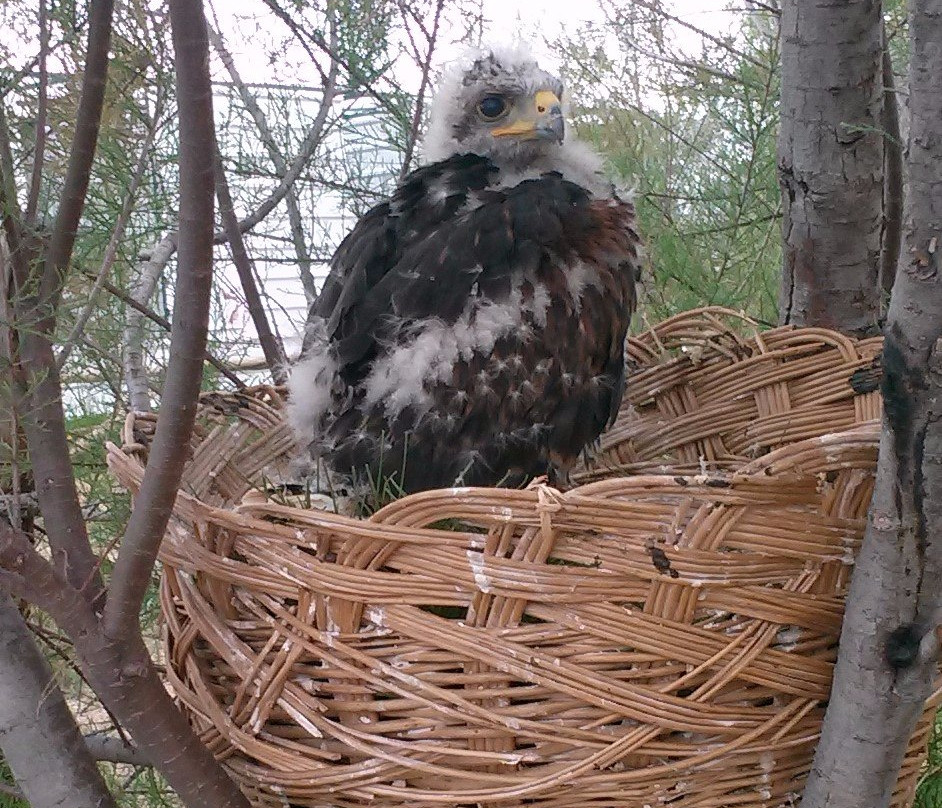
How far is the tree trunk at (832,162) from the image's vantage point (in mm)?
891

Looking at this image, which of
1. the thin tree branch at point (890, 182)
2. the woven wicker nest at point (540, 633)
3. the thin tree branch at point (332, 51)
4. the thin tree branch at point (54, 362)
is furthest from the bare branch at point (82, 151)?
the thin tree branch at point (890, 182)

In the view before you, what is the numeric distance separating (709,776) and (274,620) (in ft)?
0.98

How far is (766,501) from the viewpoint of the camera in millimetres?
580

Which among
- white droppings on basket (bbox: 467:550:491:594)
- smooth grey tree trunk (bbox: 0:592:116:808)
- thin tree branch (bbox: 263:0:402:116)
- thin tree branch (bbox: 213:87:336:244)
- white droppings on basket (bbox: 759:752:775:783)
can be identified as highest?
thin tree branch (bbox: 263:0:402:116)

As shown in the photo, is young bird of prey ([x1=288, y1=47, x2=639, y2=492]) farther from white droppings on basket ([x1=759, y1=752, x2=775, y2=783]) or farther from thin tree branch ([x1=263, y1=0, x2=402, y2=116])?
white droppings on basket ([x1=759, y1=752, x2=775, y2=783])

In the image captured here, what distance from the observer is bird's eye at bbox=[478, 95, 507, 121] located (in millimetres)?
1056

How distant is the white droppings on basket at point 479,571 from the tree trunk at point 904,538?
23 cm

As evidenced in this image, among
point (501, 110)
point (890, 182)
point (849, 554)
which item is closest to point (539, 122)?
point (501, 110)

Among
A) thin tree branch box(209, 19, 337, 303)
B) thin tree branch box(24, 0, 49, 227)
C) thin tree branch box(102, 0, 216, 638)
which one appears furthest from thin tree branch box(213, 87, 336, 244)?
thin tree branch box(102, 0, 216, 638)

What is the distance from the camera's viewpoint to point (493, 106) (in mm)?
1057

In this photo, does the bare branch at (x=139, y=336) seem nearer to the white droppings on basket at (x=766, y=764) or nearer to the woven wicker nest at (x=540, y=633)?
the woven wicker nest at (x=540, y=633)

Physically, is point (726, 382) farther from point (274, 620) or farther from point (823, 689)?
point (274, 620)

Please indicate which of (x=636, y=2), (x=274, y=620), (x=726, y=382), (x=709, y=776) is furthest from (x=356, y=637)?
(x=636, y=2)

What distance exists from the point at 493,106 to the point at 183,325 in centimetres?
67
